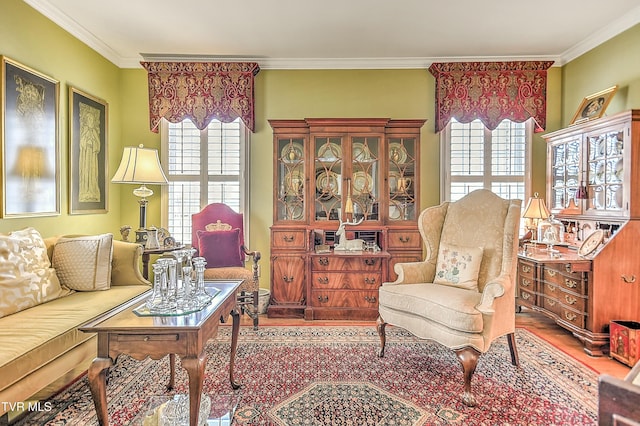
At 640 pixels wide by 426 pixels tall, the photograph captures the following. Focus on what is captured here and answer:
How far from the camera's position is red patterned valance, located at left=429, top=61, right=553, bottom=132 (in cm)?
400

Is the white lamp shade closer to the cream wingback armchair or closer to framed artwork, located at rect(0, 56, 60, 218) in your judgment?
framed artwork, located at rect(0, 56, 60, 218)

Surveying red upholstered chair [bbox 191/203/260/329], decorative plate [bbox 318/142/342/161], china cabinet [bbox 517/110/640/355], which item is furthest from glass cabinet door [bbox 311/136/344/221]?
china cabinet [bbox 517/110/640/355]

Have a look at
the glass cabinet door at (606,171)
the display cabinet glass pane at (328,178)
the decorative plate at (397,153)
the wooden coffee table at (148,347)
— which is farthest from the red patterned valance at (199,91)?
the glass cabinet door at (606,171)

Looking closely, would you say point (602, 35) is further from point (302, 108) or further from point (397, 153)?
point (302, 108)

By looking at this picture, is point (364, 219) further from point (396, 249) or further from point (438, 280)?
point (438, 280)

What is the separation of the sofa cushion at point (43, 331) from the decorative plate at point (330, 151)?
236 centimetres

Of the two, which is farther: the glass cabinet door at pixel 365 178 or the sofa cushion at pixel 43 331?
the glass cabinet door at pixel 365 178

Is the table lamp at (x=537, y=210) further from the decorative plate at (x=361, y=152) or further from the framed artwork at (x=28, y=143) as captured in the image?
the framed artwork at (x=28, y=143)

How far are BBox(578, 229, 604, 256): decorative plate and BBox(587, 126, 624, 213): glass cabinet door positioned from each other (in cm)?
23

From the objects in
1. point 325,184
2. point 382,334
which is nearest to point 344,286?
point 382,334

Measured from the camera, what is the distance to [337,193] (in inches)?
153

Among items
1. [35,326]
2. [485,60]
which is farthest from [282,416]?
[485,60]

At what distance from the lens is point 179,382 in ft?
7.77

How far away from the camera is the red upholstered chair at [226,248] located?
3.38 m
